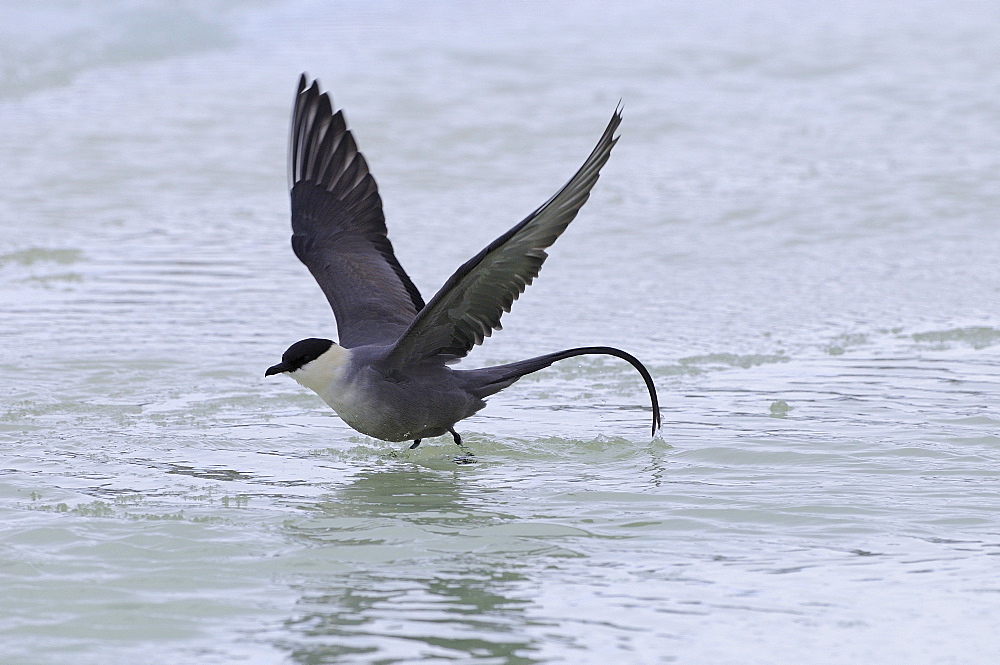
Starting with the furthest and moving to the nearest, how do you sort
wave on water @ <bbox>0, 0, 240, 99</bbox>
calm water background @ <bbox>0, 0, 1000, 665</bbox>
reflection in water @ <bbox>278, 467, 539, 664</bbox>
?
wave on water @ <bbox>0, 0, 240, 99</bbox>, calm water background @ <bbox>0, 0, 1000, 665</bbox>, reflection in water @ <bbox>278, 467, 539, 664</bbox>

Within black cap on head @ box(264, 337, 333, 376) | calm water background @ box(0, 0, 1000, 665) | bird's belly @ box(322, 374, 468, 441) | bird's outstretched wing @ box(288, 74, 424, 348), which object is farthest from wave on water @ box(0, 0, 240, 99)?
bird's belly @ box(322, 374, 468, 441)

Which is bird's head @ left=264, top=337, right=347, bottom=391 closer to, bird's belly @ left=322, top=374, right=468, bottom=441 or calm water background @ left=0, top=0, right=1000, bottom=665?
bird's belly @ left=322, top=374, right=468, bottom=441

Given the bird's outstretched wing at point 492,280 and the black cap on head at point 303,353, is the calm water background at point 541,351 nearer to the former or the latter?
the black cap on head at point 303,353

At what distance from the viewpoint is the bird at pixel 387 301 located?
204 inches

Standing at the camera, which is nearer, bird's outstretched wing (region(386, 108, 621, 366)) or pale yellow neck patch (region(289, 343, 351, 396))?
bird's outstretched wing (region(386, 108, 621, 366))

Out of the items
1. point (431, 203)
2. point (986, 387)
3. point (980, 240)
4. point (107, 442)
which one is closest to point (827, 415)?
point (986, 387)

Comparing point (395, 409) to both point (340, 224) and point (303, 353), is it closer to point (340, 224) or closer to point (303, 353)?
point (303, 353)

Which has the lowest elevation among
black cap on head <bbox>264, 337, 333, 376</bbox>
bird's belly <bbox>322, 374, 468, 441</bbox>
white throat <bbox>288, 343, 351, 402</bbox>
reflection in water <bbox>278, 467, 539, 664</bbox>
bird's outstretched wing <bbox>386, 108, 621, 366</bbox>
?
reflection in water <bbox>278, 467, 539, 664</bbox>

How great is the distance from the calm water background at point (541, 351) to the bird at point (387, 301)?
0.28 meters

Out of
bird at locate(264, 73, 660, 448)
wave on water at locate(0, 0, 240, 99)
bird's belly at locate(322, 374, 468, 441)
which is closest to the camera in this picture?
bird at locate(264, 73, 660, 448)

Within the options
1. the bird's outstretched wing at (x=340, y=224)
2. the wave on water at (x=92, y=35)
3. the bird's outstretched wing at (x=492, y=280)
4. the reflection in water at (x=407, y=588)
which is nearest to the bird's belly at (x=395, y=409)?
the bird's outstretched wing at (x=492, y=280)

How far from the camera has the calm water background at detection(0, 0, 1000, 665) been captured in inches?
159

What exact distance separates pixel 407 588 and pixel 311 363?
5.81ft

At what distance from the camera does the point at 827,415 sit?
6242 millimetres
